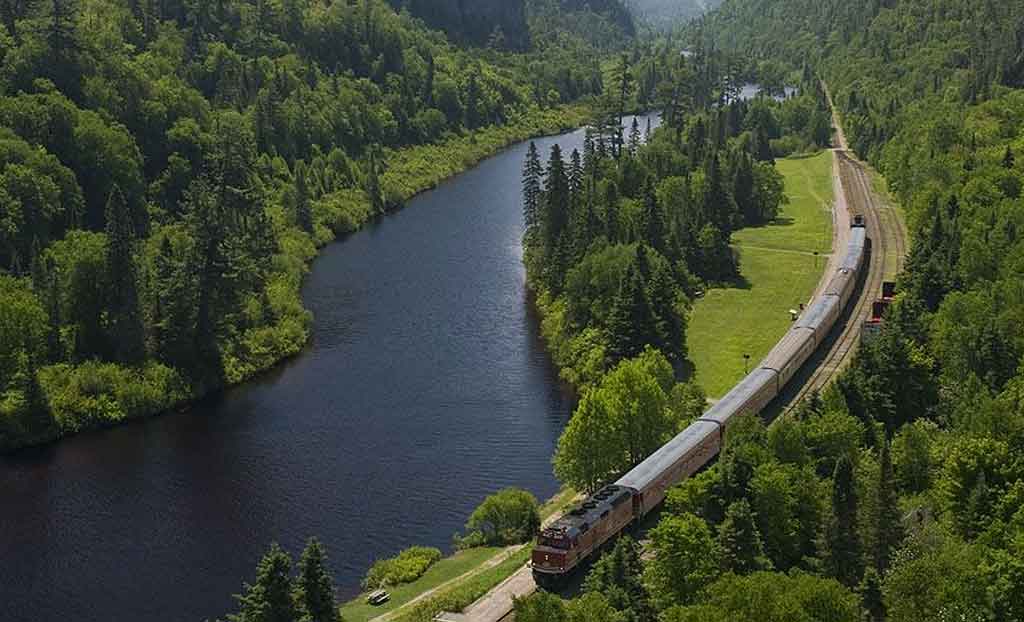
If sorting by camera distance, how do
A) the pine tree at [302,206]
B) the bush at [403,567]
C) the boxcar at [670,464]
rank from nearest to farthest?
the bush at [403,567], the boxcar at [670,464], the pine tree at [302,206]

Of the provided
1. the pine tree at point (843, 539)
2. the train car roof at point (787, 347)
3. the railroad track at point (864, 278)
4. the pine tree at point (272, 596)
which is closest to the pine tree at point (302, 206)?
the railroad track at point (864, 278)

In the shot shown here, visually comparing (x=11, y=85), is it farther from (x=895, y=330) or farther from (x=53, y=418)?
(x=895, y=330)

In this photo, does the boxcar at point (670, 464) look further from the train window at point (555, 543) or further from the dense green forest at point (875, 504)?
the train window at point (555, 543)

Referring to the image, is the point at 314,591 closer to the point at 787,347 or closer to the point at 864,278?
the point at 787,347

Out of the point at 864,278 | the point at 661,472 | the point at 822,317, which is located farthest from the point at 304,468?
the point at 864,278

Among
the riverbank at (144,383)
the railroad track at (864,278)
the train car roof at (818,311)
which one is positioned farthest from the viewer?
the train car roof at (818,311)

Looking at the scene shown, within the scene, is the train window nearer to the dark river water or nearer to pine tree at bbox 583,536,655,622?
pine tree at bbox 583,536,655,622

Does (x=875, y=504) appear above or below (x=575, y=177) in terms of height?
below
